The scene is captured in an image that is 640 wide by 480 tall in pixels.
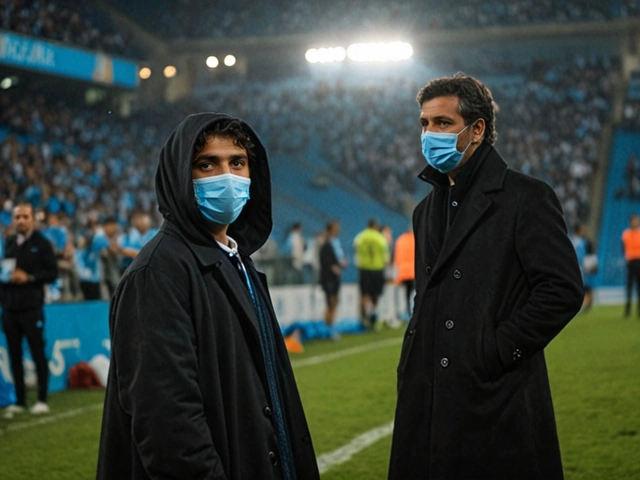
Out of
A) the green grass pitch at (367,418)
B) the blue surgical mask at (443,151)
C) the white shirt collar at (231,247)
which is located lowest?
the green grass pitch at (367,418)

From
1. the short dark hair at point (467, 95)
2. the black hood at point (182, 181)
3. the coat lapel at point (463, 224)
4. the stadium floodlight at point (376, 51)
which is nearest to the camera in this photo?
the black hood at point (182, 181)

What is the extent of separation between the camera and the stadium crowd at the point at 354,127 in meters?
27.2

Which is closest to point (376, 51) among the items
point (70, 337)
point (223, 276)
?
point (70, 337)

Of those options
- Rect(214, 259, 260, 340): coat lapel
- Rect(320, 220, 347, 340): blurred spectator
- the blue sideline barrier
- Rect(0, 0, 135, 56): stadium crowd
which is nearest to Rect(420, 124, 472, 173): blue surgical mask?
Rect(214, 259, 260, 340): coat lapel

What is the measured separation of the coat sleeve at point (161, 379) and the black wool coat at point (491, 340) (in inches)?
44.8

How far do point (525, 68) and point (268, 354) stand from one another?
123 feet

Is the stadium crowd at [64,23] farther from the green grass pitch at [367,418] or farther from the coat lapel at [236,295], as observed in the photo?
the coat lapel at [236,295]

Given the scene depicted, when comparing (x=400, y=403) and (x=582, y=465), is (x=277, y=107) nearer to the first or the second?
(x=582, y=465)

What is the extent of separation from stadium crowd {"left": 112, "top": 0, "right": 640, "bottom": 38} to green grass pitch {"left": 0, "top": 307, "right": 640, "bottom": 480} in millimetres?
27448

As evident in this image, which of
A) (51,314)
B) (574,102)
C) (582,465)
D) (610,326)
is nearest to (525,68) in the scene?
(574,102)

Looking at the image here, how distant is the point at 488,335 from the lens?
3342 millimetres

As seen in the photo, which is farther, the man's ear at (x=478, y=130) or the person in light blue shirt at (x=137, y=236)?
the person in light blue shirt at (x=137, y=236)

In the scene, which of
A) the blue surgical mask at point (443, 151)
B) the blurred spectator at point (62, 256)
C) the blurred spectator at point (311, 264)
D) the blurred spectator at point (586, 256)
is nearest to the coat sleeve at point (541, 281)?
the blue surgical mask at point (443, 151)

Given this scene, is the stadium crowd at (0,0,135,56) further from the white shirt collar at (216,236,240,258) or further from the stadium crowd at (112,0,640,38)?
the white shirt collar at (216,236,240,258)
